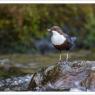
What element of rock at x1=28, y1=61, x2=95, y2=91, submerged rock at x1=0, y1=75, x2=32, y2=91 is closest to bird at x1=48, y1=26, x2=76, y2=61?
rock at x1=28, y1=61, x2=95, y2=91

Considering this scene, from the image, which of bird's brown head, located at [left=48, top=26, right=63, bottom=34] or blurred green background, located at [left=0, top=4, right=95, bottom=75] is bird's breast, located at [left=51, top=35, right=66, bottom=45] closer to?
bird's brown head, located at [left=48, top=26, right=63, bottom=34]

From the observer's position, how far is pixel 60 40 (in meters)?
2.31

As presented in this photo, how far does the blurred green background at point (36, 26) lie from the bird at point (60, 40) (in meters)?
0.09

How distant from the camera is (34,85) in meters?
2.29

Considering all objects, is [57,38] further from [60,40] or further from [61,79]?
[61,79]

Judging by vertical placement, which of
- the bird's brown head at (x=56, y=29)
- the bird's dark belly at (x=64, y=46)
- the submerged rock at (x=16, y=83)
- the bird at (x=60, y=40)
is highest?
the bird's brown head at (x=56, y=29)

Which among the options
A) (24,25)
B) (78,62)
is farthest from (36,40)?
(78,62)

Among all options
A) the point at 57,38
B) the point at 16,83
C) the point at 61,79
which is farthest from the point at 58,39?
the point at 16,83

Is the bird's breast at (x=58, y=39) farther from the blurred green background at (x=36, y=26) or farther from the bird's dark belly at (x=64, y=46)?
the blurred green background at (x=36, y=26)

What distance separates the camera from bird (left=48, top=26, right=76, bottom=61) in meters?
2.32

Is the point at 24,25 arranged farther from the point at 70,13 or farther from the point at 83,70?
the point at 83,70

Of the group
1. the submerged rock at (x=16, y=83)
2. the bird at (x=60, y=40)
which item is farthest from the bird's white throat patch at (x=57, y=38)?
the submerged rock at (x=16, y=83)

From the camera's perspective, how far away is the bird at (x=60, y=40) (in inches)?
91.3

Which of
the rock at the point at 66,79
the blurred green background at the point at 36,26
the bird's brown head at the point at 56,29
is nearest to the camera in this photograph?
the rock at the point at 66,79
